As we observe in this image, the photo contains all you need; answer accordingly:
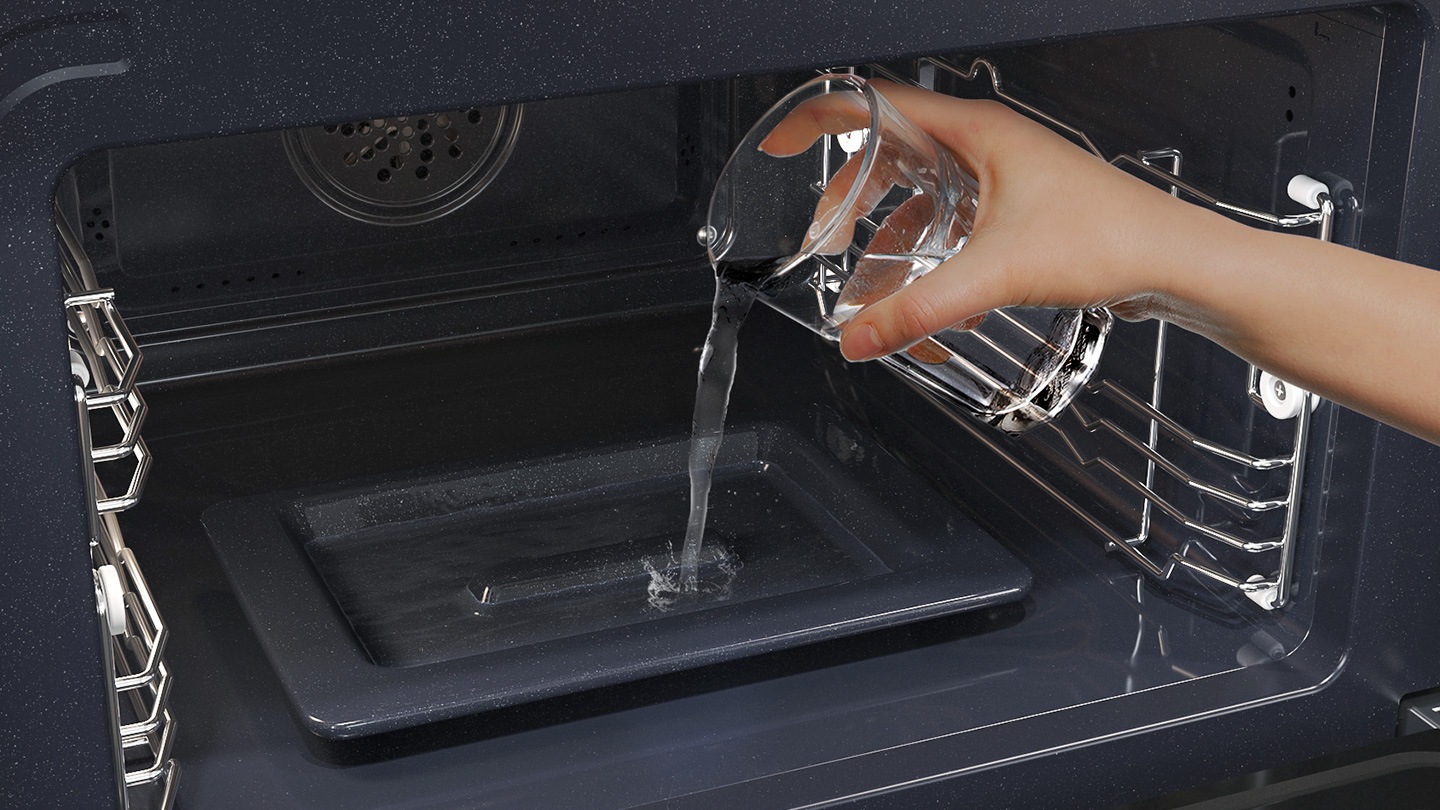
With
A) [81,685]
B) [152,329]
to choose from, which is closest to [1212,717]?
[81,685]

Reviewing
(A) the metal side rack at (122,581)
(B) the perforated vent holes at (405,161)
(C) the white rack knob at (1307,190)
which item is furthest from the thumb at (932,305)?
(B) the perforated vent holes at (405,161)

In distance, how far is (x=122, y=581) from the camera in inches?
28.8

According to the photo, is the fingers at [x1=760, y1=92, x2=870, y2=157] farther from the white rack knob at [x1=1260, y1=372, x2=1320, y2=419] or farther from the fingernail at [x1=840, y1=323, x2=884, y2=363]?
the white rack knob at [x1=1260, y1=372, x2=1320, y2=419]

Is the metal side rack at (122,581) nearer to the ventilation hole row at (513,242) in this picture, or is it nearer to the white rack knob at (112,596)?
the white rack knob at (112,596)

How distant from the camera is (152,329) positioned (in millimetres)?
1162

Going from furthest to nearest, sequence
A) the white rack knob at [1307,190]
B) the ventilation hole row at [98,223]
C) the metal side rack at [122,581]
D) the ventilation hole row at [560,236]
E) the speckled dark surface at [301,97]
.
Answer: the ventilation hole row at [560,236], the ventilation hole row at [98,223], the white rack knob at [1307,190], the metal side rack at [122,581], the speckled dark surface at [301,97]

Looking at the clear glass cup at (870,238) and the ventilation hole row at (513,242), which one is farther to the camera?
the ventilation hole row at (513,242)

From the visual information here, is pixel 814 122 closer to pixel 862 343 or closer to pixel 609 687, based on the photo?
pixel 862 343

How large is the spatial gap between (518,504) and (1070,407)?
374 millimetres

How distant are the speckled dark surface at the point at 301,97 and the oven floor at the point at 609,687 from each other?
0.02 metres

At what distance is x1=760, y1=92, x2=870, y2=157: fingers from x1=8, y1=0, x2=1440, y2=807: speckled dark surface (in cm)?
9

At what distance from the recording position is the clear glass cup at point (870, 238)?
2.37 feet

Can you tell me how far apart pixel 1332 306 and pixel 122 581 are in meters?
0.58

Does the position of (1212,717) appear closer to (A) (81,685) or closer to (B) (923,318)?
(B) (923,318)
